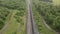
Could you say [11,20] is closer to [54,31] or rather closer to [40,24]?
[40,24]

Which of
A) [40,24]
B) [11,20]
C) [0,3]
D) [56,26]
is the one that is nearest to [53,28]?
[56,26]

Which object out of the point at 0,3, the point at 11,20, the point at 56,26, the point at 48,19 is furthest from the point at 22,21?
the point at 0,3

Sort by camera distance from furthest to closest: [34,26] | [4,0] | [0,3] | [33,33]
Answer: [4,0] < [0,3] < [34,26] < [33,33]

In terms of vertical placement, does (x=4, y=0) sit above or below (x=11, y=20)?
above

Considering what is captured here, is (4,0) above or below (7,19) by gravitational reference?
above

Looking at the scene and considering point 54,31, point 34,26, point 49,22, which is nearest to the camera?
point 54,31

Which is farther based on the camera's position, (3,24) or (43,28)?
(3,24)

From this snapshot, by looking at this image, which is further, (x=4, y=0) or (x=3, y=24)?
(x=4, y=0)

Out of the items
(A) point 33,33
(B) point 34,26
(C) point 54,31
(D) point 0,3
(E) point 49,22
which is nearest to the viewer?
(A) point 33,33

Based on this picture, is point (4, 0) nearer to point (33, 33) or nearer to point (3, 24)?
point (3, 24)
